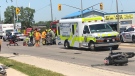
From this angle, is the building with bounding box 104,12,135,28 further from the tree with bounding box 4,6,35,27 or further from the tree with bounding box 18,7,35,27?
the tree with bounding box 4,6,35,27

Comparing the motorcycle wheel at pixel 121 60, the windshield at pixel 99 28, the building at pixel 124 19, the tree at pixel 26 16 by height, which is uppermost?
the tree at pixel 26 16

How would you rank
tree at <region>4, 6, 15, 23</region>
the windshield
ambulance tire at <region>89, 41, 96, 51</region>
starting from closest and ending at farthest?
ambulance tire at <region>89, 41, 96, 51</region> → the windshield → tree at <region>4, 6, 15, 23</region>

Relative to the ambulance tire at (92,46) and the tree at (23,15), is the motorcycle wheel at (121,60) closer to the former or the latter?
the ambulance tire at (92,46)

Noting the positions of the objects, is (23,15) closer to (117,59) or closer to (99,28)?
(99,28)

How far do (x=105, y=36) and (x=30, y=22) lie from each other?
118792 millimetres

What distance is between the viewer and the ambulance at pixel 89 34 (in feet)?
71.9

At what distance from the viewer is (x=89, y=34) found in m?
22.6

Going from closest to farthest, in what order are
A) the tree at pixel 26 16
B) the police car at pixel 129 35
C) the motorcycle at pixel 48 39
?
the police car at pixel 129 35
the motorcycle at pixel 48 39
the tree at pixel 26 16

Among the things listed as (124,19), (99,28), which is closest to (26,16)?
(124,19)

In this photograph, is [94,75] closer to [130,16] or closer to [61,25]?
[61,25]

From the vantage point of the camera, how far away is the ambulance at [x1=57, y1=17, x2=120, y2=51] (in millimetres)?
21922

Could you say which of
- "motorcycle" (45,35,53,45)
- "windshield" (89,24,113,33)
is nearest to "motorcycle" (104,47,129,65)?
"windshield" (89,24,113,33)

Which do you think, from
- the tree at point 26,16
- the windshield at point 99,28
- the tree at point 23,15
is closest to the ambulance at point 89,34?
the windshield at point 99,28

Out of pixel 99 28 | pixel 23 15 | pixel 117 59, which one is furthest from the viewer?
pixel 23 15
